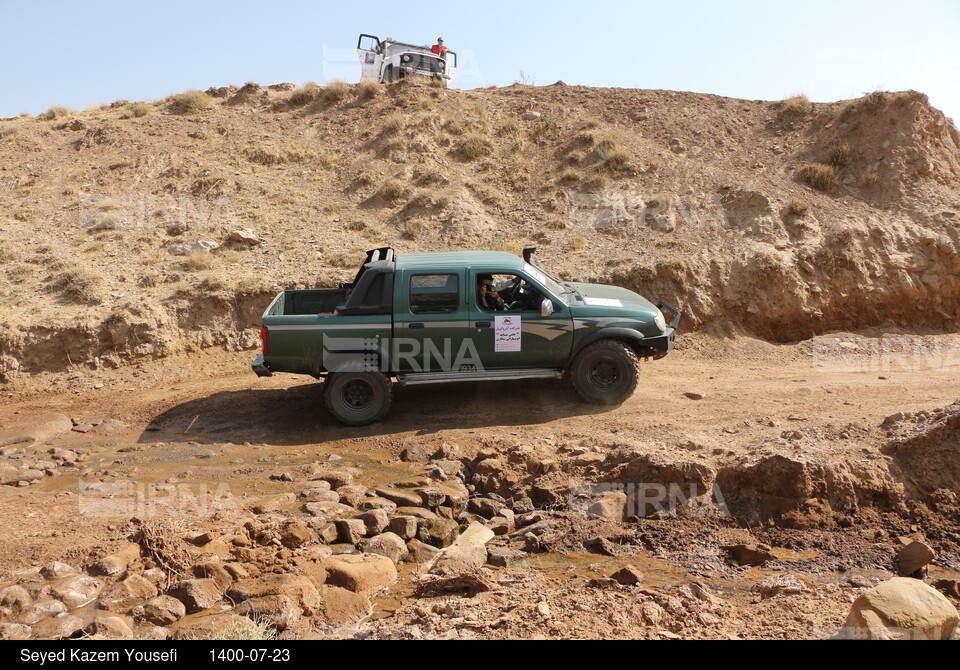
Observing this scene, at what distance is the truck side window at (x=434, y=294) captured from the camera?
8.40 m

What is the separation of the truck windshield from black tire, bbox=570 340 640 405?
0.75 meters

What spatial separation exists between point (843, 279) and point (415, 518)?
9.65 m

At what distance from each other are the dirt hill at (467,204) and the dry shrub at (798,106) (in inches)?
1.8

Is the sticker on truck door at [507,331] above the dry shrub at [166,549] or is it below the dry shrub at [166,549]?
above

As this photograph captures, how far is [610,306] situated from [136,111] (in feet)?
57.0

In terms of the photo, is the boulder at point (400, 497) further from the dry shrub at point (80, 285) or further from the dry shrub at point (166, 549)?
the dry shrub at point (80, 285)

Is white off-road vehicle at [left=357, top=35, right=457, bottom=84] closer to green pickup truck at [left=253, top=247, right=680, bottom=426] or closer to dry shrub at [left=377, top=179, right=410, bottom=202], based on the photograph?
dry shrub at [left=377, top=179, right=410, bottom=202]

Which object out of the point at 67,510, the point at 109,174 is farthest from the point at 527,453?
the point at 109,174

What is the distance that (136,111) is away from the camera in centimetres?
2017

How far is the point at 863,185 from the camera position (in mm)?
14562

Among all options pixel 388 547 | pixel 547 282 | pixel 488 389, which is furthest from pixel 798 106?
pixel 388 547

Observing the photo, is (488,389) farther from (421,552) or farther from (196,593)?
(196,593)

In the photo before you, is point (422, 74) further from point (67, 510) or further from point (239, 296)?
point (67, 510)

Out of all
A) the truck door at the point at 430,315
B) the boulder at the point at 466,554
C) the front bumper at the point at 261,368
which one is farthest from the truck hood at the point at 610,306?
the front bumper at the point at 261,368
